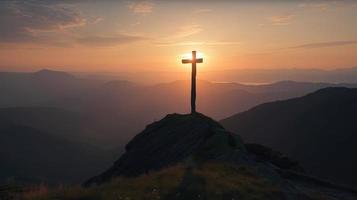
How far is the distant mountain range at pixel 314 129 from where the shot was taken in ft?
227

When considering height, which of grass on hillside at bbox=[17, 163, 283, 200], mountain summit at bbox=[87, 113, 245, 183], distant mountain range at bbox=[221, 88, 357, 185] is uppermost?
grass on hillside at bbox=[17, 163, 283, 200]

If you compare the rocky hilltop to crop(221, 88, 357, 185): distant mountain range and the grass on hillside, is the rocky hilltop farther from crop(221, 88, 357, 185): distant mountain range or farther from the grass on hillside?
crop(221, 88, 357, 185): distant mountain range

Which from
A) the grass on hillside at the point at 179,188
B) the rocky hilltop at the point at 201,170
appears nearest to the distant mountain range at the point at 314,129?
the rocky hilltop at the point at 201,170

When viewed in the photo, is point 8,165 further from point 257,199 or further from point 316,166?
point 257,199

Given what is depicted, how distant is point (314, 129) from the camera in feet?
280

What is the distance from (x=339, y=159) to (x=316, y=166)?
167 inches

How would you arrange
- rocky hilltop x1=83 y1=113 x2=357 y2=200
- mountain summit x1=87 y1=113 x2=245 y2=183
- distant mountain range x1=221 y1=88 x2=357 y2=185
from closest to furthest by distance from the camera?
rocky hilltop x1=83 y1=113 x2=357 y2=200 → mountain summit x1=87 y1=113 x2=245 y2=183 → distant mountain range x1=221 y1=88 x2=357 y2=185

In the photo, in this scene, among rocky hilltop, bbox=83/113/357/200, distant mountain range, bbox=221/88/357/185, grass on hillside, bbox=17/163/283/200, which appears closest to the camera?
grass on hillside, bbox=17/163/283/200

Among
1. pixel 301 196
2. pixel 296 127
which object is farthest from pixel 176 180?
pixel 296 127

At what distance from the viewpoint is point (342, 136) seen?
7700cm

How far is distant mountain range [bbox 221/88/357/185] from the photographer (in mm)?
69325

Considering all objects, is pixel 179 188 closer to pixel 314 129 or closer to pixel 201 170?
pixel 201 170

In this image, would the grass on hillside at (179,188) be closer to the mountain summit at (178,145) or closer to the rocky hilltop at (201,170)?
the rocky hilltop at (201,170)

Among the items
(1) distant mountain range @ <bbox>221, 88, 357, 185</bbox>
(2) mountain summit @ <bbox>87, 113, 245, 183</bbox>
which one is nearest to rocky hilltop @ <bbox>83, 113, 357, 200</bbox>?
(2) mountain summit @ <bbox>87, 113, 245, 183</bbox>
